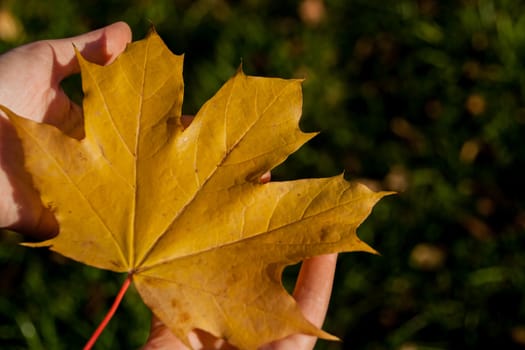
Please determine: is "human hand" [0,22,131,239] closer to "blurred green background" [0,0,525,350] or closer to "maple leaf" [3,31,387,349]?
"maple leaf" [3,31,387,349]

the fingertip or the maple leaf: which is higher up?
the fingertip

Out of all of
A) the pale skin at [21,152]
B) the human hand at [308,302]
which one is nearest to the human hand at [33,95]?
the pale skin at [21,152]

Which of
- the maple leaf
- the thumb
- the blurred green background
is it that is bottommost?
the blurred green background

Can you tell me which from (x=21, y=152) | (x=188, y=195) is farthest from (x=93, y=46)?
(x=188, y=195)

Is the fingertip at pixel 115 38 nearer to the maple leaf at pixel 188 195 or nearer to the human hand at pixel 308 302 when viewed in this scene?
the maple leaf at pixel 188 195

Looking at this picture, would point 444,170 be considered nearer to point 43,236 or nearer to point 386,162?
point 386,162

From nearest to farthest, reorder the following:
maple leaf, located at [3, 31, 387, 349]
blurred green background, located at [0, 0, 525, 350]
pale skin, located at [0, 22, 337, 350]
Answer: maple leaf, located at [3, 31, 387, 349]
pale skin, located at [0, 22, 337, 350]
blurred green background, located at [0, 0, 525, 350]

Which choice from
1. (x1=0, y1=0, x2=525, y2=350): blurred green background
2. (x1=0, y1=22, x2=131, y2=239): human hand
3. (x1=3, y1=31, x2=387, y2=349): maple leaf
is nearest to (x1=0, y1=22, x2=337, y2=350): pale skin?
(x1=0, y1=22, x2=131, y2=239): human hand

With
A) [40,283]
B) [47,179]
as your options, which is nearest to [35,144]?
[47,179]
